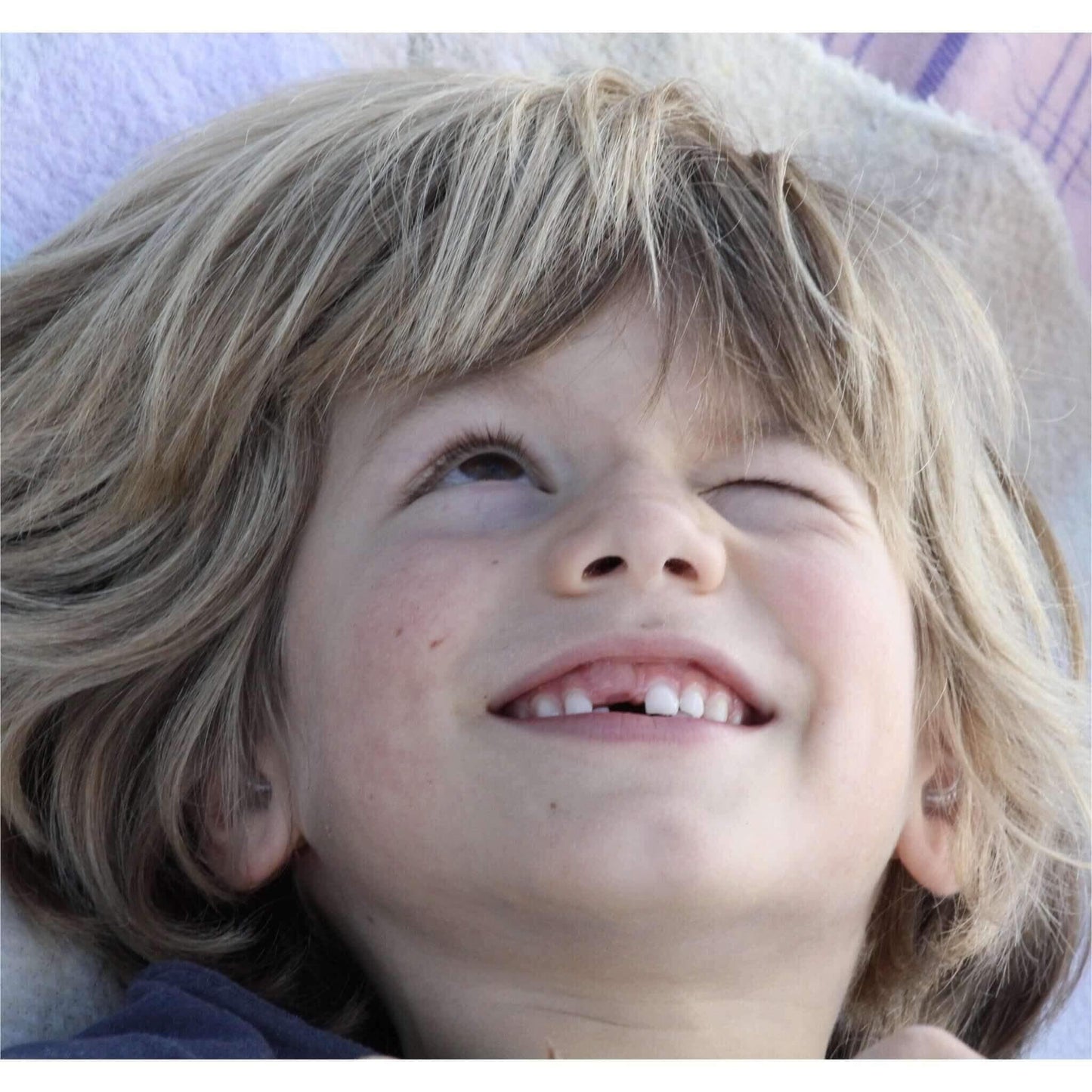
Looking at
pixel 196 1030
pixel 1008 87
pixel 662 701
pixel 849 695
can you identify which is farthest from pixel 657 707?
pixel 1008 87

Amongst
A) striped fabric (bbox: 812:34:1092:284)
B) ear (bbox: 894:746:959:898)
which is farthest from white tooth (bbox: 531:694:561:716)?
striped fabric (bbox: 812:34:1092:284)

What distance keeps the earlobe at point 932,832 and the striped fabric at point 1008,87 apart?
61 centimetres

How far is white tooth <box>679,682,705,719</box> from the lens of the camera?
91 centimetres

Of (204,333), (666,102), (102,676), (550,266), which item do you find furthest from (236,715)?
(666,102)

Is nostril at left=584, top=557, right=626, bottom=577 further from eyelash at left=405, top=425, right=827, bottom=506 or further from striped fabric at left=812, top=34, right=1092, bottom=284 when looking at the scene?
striped fabric at left=812, top=34, right=1092, bottom=284

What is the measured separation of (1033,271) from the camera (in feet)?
4.75

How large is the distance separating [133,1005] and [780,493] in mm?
533

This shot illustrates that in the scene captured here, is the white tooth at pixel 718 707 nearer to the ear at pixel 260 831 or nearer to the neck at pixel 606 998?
the neck at pixel 606 998

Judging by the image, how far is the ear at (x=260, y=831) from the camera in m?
1.04

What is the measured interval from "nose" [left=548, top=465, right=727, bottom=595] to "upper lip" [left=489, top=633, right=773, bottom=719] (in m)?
0.03

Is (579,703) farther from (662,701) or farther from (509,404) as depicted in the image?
(509,404)

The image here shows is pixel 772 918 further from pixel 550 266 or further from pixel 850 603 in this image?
pixel 550 266

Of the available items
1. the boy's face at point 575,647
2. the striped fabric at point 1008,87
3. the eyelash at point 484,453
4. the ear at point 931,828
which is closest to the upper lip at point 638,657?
the boy's face at point 575,647
